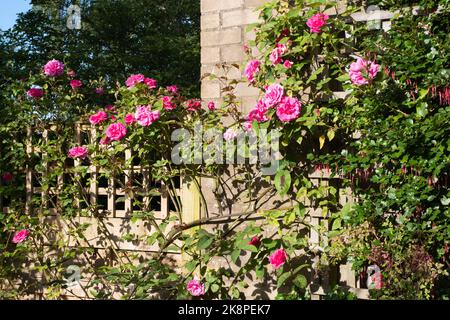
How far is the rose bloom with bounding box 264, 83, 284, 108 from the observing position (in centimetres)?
317

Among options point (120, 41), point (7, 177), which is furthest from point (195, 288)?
point (120, 41)

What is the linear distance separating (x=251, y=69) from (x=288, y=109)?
374 millimetres

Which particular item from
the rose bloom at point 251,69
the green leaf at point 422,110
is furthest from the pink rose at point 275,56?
the green leaf at point 422,110

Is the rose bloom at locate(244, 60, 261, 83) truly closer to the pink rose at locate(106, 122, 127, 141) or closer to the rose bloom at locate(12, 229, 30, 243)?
the pink rose at locate(106, 122, 127, 141)

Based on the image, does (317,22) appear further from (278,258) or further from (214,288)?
(214,288)

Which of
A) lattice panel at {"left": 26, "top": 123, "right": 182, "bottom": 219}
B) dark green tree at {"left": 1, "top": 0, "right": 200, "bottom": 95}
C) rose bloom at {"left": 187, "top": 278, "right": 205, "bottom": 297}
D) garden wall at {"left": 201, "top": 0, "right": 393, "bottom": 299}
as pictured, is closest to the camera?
rose bloom at {"left": 187, "top": 278, "right": 205, "bottom": 297}

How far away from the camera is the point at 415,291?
2801 millimetres

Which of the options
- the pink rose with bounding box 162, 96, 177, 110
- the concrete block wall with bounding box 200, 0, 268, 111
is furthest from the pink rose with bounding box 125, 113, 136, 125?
the concrete block wall with bounding box 200, 0, 268, 111

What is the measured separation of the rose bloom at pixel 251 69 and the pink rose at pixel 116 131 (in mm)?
912

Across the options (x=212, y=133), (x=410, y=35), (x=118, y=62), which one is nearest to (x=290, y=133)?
(x=212, y=133)

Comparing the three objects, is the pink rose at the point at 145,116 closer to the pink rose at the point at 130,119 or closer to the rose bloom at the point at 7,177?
the pink rose at the point at 130,119

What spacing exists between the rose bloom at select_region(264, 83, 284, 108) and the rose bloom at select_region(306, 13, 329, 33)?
0.38 m

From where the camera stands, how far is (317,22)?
3154mm
